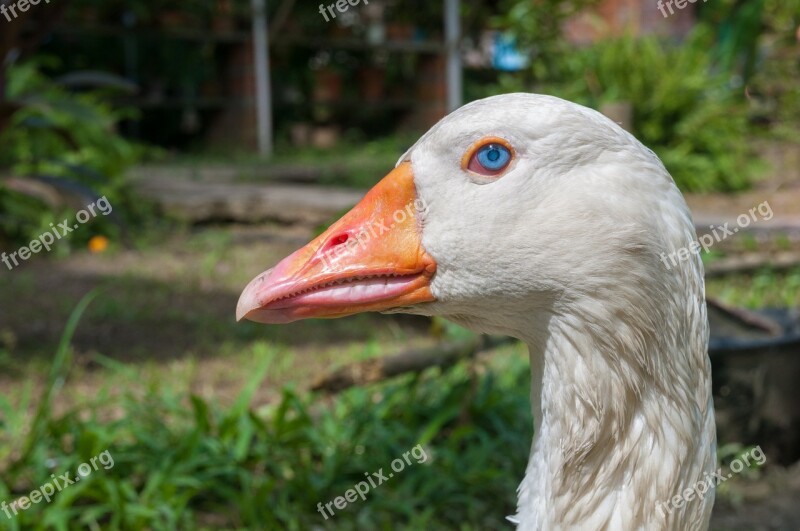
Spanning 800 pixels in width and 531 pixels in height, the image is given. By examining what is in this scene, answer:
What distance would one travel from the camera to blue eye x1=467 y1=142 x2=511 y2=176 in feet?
4.46

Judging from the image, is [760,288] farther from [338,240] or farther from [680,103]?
[338,240]

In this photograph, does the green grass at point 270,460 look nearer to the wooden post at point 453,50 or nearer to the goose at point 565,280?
the goose at point 565,280

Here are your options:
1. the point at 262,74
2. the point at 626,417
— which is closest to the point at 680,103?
the point at 262,74

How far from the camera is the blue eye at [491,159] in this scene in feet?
4.46

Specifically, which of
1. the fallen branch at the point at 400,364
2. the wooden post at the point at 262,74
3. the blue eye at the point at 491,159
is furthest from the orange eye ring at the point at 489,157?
the wooden post at the point at 262,74

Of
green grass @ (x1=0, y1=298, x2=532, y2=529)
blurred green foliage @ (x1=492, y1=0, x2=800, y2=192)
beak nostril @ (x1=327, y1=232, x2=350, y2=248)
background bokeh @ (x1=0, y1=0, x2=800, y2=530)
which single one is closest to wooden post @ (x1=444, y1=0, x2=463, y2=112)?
background bokeh @ (x1=0, y1=0, x2=800, y2=530)

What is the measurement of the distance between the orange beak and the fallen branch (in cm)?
148

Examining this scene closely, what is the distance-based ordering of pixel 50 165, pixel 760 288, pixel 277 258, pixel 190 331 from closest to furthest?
pixel 190 331 < pixel 760 288 < pixel 50 165 < pixel 277 258

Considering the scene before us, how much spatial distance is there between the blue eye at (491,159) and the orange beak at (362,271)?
0.12 metres

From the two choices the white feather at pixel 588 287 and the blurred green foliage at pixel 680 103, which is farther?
the blurred green foliage at pixel 680 103

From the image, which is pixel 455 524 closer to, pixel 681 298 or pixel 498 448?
pixel 498 448

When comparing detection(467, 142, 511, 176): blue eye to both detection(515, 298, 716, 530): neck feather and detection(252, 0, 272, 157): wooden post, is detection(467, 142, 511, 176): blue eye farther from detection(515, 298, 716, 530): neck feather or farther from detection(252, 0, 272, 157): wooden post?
detection(252, 0, 272, 157): wooden post

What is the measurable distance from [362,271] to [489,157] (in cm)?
27

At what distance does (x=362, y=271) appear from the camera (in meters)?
1.44
